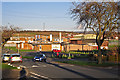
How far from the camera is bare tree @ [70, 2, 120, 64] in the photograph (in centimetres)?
2105

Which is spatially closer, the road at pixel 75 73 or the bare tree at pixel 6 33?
the road at pixel 75 73

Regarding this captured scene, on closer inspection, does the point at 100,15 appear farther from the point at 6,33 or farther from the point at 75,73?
→ the point at 6,33

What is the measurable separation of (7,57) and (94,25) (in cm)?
1766

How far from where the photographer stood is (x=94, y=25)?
22.7 m

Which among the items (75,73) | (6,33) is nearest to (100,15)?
(75,73)

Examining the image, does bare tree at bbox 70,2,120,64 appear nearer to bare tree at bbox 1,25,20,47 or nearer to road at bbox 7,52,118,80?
road at bbox 7,52,118,80

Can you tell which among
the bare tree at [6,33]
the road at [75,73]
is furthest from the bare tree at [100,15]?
the bare tree at [6,33]

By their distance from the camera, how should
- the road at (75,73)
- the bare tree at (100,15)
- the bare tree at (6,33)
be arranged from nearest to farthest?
the road at (75,73), the bare tree at (100,15), the bare tree at (6,33)

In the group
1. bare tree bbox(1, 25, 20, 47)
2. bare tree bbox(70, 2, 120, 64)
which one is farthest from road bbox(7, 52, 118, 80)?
bare tree bbox(1, 25, 20, 47)

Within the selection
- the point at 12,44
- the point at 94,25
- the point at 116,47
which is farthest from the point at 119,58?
the point at 12,44

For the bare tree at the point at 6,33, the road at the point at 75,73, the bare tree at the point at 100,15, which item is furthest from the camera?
the bare tree at the point at 6,33

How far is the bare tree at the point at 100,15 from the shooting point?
2105 centimetres

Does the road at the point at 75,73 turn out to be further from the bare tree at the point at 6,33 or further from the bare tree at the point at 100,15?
the bare tree at the point at 6,33

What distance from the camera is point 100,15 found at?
21406 millimetres
